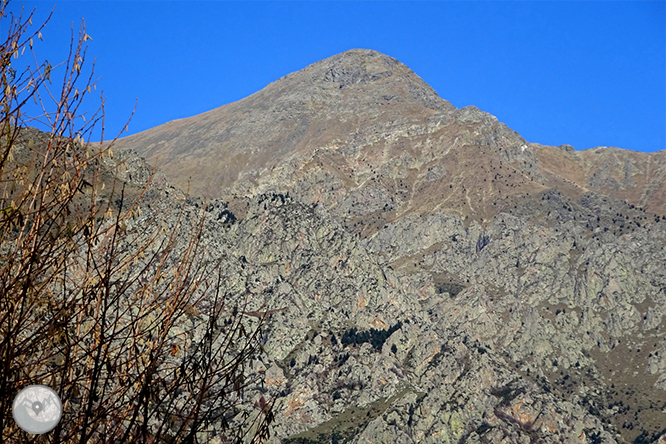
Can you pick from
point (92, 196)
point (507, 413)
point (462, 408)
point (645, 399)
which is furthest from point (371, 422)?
point (92, 196)

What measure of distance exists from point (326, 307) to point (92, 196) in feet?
601

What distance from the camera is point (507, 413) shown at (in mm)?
165750

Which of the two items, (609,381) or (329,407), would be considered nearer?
(329,407)

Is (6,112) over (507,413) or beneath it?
over

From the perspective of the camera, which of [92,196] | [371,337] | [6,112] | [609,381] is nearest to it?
[6,112]

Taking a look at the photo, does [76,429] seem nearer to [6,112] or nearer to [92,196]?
[92,196]

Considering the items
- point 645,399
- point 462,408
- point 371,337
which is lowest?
point 645,399

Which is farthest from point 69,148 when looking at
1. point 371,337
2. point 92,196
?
point 371,337

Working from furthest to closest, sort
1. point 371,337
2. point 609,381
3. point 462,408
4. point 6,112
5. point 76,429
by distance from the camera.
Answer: point 609,381
point 371,337
point 462,408
point 6,112
point 76,429

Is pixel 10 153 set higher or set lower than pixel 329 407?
higher

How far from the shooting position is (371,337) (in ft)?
587

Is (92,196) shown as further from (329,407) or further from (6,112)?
(329,407)

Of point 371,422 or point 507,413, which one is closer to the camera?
point 371,422

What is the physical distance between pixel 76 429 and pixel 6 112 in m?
2.94
